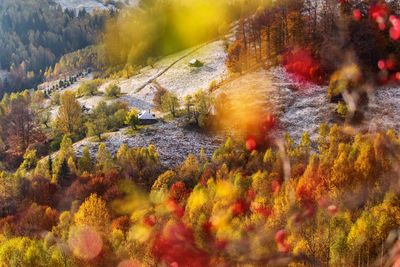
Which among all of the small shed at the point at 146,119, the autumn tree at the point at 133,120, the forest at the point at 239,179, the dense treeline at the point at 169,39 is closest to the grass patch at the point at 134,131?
the forest at the point at 239,179

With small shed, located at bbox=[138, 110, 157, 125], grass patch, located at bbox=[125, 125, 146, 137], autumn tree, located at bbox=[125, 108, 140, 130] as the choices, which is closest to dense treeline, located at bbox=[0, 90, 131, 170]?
autumn tree, located at bbox=[125, 108, 140, 130]

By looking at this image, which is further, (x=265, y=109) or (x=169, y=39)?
(x=169, y=39)

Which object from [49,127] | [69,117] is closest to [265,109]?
[69,117]

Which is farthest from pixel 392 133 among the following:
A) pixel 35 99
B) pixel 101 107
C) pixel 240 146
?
pixel 35 99

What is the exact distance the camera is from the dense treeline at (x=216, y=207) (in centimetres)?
4103

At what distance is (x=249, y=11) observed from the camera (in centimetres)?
16875

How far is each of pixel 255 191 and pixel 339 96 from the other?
44560 millimetres

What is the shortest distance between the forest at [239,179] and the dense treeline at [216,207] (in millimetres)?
229

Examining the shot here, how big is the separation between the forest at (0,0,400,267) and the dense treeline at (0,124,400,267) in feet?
0.75

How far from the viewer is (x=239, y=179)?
54.5m

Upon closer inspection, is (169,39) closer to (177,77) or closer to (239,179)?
(177,77)

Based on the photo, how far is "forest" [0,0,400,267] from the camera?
42344 mm

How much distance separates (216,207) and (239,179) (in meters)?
7.47

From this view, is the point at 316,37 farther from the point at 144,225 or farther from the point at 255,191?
the point at 144,225
